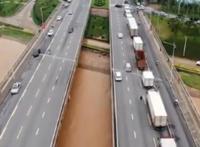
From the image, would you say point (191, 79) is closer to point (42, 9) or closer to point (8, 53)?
point (8, 53)

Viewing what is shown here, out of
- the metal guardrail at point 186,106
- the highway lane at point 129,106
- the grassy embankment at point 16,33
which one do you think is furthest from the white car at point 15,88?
the grassy embankment at point 16,33

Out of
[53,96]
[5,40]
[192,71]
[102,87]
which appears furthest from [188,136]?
[5,40]

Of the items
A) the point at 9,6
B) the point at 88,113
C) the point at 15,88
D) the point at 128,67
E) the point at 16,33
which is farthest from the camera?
the point at 9,6

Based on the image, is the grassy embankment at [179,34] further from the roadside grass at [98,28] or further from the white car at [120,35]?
the white car at [120,35]

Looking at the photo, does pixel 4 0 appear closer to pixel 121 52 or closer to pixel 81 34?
pixel 81 34

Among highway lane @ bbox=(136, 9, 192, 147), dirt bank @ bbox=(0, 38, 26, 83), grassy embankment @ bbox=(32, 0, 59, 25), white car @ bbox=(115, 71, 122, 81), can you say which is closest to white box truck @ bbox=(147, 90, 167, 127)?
highway lane @ bbox=(136, 9, 192, 147)

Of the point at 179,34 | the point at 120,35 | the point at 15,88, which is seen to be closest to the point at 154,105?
the point at 15,88
